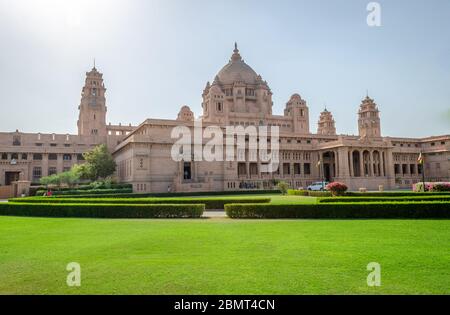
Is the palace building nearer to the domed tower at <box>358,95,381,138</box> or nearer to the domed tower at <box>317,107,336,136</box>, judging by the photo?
the domed tower at <box>358,95,381,138</box>

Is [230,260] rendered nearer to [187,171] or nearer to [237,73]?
[187,171]

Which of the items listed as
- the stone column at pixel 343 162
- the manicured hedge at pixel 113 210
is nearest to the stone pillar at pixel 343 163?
the stone column at pixel 343 162

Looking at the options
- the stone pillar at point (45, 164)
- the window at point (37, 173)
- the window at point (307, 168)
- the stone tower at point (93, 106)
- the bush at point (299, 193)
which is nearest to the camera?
the bush at point (299, 193)

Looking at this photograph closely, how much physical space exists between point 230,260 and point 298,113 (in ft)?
254

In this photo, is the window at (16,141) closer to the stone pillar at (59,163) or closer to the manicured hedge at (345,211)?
the stone pillar at (59,163)

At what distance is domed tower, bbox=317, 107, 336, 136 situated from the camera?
96375 mm

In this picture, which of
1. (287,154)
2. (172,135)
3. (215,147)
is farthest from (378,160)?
(172,135)

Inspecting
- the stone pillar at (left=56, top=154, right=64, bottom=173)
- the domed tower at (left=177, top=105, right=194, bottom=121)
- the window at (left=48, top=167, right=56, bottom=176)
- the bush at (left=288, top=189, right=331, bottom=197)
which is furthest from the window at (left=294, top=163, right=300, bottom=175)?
the window at (left=48, top=167, right=56, bottom=176)

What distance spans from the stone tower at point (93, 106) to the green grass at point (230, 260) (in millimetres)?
61518

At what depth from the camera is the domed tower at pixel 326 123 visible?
96.4 meters

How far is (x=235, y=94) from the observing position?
77.8 metres

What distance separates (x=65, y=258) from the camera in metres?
9.47
